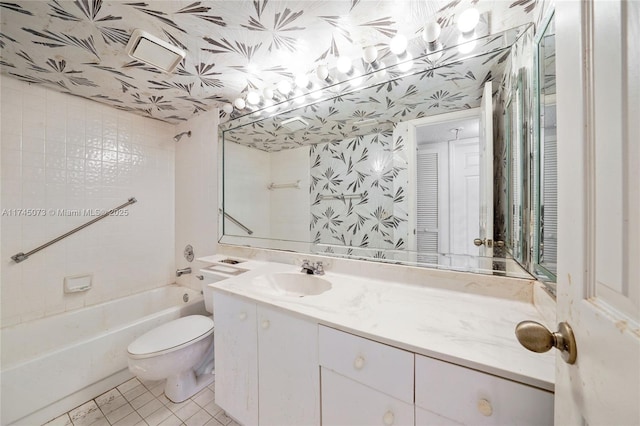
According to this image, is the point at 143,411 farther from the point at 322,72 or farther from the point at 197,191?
the point at 322,72

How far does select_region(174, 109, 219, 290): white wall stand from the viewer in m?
1.93

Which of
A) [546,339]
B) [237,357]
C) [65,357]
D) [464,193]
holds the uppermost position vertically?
[464,193]

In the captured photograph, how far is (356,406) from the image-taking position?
2.35 feet

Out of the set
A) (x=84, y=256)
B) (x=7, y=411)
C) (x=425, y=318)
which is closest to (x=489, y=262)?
(x=425, y=318)

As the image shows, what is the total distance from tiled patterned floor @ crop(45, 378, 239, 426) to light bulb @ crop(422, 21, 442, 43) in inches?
85.6

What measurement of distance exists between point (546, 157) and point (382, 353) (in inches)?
31.9

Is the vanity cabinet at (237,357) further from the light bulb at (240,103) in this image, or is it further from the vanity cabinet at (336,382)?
the light bulb at (240,103)

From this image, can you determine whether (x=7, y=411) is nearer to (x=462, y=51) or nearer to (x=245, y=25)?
(x=245, y=25)

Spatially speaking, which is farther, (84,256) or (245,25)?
(84,256)

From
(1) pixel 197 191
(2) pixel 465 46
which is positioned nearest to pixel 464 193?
(2) pixel 465 46

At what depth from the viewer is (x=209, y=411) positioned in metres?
1.30

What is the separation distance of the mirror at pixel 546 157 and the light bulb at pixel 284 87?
1.23 metres

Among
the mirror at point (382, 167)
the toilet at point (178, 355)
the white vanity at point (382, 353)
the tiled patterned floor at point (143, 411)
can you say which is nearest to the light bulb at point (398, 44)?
the mirror at point (382, 167)

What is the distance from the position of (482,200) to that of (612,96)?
2.73 feet
